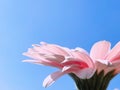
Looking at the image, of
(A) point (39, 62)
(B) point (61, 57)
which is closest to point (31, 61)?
(A) point (39, 62)

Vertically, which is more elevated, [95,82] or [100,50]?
[100,50]

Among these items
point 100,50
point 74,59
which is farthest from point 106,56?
point 74,59

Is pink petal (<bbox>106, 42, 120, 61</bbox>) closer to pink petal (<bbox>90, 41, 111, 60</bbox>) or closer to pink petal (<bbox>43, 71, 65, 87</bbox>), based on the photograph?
pink petal (<bbox>90, 41, 111, 60</bbox>)

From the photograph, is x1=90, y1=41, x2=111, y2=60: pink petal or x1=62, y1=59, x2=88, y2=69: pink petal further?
x1=90, y1=41, x2=111, y2=60: pink petal

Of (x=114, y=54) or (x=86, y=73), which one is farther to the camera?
(x=114, y=54)

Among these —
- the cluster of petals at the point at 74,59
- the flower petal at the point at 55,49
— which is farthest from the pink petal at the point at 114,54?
the flower petal at the point at 55,49

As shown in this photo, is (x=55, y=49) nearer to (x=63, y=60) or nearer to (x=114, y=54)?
(x=63, y=60)

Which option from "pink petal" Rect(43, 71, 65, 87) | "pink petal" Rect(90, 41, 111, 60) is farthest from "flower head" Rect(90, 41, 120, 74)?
"pink petal" Rect(43, 71, 65, 87)

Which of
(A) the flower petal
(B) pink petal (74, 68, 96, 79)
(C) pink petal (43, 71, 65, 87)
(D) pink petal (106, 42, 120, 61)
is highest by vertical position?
(A) the flower petal
